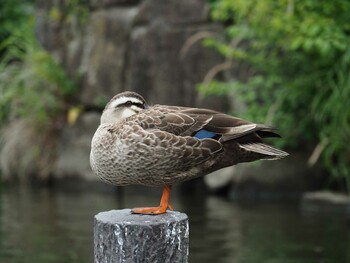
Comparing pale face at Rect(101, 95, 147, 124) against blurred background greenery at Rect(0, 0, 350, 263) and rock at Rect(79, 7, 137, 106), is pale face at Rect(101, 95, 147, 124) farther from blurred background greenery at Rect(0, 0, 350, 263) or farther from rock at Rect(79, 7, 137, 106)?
rock at Rect(79, 7, 137, 106)

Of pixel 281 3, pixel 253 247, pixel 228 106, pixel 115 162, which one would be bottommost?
pixel 253 247

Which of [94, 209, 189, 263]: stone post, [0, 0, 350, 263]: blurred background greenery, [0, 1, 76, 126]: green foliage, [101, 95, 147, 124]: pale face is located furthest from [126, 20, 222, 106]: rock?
[94, 209, 189, 263]: stone post

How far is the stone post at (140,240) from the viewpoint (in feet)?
11.9

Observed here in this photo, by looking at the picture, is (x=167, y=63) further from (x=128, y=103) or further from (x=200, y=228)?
(x=128, y=103)

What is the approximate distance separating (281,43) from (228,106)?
79.5 inches

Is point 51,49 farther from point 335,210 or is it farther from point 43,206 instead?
point 335,210

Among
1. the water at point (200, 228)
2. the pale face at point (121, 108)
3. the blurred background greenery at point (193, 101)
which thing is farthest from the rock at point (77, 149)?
the pale face at point (121, 108)

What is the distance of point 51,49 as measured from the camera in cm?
1619

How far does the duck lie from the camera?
3.99m

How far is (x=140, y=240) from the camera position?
3.62m

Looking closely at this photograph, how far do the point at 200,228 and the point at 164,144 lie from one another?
20.6 feet

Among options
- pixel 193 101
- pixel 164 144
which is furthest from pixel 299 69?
pixel 164 144

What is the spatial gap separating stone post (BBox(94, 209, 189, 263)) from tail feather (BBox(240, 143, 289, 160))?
2.16 feet

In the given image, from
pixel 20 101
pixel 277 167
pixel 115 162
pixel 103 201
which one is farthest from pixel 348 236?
pixel 20 101
